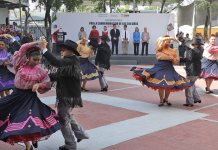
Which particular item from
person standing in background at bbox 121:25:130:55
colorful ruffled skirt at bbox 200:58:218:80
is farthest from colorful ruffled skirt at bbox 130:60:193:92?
person standing in background at bbox 121:25:130:55

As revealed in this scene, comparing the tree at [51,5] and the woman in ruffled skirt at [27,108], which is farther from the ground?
the tree at [51,5]

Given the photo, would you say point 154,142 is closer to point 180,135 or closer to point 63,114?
point 180,135

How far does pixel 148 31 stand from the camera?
23.9 m

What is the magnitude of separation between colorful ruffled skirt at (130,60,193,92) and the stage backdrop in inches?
555

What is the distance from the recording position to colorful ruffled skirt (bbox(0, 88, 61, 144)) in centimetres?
545

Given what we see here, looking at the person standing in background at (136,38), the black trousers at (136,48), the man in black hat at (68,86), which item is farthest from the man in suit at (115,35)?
the man in black hat at (68,86)

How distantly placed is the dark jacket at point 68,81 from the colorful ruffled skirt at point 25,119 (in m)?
0.38

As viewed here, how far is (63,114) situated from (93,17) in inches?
712

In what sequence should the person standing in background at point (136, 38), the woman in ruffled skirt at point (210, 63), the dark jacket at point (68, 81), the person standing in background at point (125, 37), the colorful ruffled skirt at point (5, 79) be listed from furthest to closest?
the person standing in background at point (125, 37), the person standing in background at point (136, 38), the woman in ruffled skirt at point (210, 63), the colorful ruffled skirt at point (5, 79), the dark jacket at point (68, 81)

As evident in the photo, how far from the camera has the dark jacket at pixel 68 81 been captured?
605cm

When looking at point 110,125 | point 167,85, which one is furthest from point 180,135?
point 167,85

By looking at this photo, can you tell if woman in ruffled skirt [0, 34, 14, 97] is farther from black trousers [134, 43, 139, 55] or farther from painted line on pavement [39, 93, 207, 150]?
black trousers [134, 43, 139, 55]

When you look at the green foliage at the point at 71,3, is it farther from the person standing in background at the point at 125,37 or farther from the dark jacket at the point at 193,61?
the dark jacket at the point at 193,61

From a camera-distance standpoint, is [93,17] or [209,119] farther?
[93,17]
